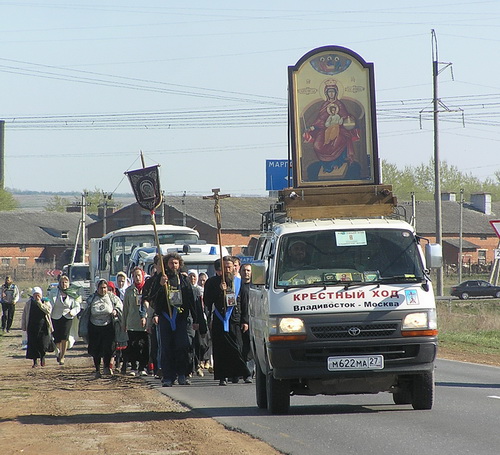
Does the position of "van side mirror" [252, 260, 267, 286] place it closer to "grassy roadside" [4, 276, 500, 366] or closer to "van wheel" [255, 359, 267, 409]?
"van wheel" [255, 359, 267, 409]

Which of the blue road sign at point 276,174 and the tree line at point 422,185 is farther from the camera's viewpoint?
the tree line at point 422,185

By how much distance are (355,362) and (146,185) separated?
6584mm

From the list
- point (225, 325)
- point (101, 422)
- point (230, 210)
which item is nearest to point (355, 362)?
point (101, 422)

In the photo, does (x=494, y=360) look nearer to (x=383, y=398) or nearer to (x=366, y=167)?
(x=366, y=167)

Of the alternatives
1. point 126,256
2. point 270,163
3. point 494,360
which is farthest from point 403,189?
point 494,360

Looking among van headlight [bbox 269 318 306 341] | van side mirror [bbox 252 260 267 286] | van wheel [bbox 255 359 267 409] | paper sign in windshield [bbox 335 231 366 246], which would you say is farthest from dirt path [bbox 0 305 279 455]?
paper sign in windshield [bbox 335 231 366 246]

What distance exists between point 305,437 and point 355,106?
985 cm

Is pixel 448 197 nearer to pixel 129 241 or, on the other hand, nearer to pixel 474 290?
pixel 474 290

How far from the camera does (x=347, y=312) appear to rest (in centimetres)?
1155

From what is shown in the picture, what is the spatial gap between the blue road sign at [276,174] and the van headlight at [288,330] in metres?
36.6

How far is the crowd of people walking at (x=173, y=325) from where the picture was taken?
16156mm

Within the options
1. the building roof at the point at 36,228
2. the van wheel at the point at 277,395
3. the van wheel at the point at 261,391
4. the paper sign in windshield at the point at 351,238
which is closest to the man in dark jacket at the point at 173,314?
the van wheel at the point at 261,391

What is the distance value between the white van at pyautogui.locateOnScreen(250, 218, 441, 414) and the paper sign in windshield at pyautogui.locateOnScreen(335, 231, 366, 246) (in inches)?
0.4

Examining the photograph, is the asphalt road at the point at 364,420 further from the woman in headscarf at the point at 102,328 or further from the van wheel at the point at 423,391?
the woman in headscarf at the point at 102,328
